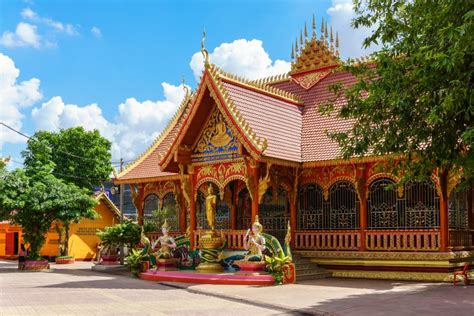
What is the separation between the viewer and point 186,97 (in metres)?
24.3

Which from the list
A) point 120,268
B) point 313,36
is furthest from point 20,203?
point 313,36

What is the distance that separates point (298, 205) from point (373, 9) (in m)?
9.00

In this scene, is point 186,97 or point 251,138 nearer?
point 251,138

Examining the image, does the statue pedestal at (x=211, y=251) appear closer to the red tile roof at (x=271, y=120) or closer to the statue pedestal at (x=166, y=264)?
the statue pedestal at (x=166, y=264)

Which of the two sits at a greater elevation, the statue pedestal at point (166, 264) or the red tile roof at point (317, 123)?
the red tile roof at point (317, 123)

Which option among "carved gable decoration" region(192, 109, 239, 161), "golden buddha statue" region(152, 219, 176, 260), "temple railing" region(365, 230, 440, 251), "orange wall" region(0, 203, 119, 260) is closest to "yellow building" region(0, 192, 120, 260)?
"orange wall" region(0, 203, 119, 260)

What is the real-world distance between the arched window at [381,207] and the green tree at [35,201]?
480 inches

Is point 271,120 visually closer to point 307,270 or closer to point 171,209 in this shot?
point 307,270

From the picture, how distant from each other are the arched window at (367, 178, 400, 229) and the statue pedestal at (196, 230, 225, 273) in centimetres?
446

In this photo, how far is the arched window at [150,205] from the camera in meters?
22.9

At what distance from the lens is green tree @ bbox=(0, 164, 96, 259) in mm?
22453

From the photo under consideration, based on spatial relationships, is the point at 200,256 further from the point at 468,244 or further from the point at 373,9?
the point at 373,9

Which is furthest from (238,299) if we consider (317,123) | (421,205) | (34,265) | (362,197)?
(34,265)

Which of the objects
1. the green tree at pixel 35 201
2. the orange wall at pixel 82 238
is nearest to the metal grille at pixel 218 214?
the green tree at pixel 35 201
